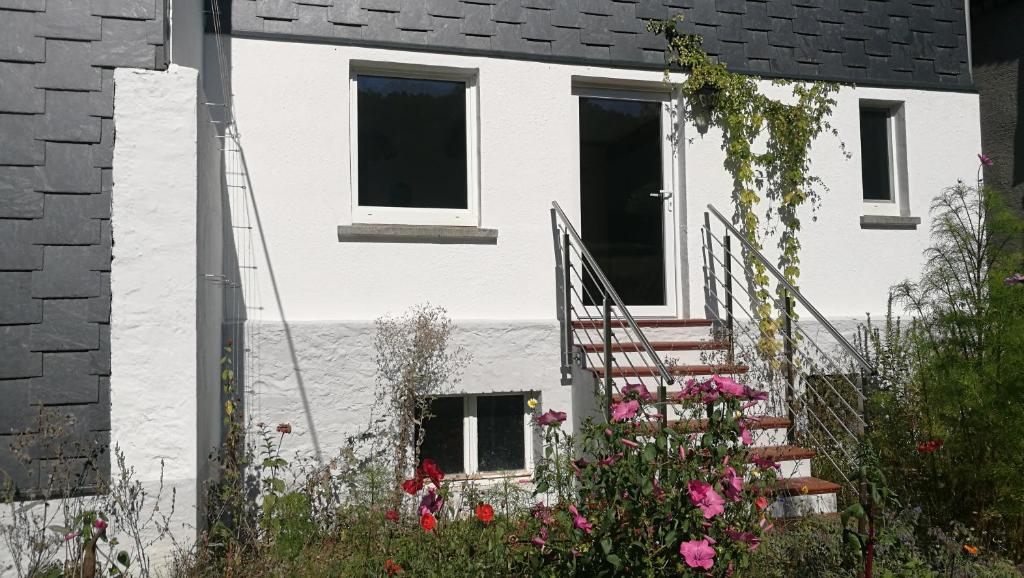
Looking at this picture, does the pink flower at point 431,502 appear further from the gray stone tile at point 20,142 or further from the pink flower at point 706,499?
the gray stone tile at point 20,142

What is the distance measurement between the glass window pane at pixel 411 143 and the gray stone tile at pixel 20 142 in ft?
7.58

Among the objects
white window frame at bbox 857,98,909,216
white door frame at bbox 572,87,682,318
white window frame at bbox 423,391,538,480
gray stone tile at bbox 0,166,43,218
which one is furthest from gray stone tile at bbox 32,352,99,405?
white window frame at bbox 857,98,909,216

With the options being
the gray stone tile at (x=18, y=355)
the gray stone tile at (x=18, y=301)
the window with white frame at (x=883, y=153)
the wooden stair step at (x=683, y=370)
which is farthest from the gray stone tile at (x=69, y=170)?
the window with white frame at (x=883, y=153)

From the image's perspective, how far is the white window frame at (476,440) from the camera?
559cm

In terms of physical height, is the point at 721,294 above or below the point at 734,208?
below

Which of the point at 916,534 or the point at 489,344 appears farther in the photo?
the point at 489,344

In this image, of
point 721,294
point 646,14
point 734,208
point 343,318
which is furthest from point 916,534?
point 646,14

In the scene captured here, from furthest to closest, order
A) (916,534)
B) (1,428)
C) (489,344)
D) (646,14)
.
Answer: (646,14) < (489,344) < (916,534) < (1,428)

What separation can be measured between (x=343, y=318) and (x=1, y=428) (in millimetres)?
2228

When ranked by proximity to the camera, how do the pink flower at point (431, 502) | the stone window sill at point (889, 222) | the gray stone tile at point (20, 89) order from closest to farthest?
the pink flower at point (431, 502) < the gray stone tile at point (20, 89) < the stone window sill at point (889, 222)

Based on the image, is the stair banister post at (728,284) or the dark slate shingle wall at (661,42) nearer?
the dark slate shingle wall at (661,42)

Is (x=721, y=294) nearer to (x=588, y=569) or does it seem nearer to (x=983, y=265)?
(x=983, y=265)

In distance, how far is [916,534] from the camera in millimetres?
4117

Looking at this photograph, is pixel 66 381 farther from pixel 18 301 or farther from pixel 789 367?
pixel 789 367
